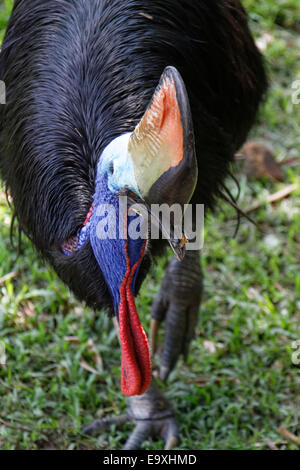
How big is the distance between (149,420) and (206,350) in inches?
19.7

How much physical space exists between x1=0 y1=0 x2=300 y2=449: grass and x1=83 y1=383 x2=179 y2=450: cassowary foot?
0.14 feet

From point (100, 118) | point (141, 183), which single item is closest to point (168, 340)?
point (100, 118)

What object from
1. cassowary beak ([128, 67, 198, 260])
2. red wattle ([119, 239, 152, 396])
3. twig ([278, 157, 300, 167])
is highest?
cassowary beak ([128, 67, 198, 260])

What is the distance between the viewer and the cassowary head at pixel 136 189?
5.66 feet

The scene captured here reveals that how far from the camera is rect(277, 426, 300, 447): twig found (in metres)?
2.77

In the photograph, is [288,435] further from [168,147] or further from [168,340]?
[168,147]

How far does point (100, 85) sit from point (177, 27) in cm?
38

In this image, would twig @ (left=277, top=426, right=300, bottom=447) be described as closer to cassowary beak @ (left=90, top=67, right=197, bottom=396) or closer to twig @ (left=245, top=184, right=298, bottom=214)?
cassowary beak @ (left=90, top=67, right=197, bottom=396)

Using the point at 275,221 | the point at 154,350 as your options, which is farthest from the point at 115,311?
the point at 275,221

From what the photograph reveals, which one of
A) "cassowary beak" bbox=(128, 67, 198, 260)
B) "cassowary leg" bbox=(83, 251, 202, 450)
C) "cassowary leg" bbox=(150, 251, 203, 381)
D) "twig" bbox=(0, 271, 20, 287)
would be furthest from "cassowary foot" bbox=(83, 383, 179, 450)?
"cassowary beak" bbox=(128, 67, 198, 260)

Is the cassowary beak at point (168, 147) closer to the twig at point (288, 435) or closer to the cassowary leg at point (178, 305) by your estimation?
the cassowary leg at point (178, 305)

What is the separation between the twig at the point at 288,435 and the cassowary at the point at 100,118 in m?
0.74

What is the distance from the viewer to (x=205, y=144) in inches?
97.9

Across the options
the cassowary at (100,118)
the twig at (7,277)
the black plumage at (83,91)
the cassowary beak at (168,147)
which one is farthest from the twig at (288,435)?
the twig at (7,277)
